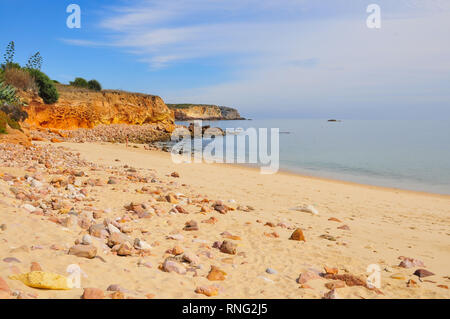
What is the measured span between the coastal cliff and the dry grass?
74296 mm

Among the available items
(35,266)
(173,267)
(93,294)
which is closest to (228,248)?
(173,267)

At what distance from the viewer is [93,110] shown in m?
31.6

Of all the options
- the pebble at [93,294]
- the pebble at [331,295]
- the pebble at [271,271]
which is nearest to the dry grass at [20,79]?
the pebble at [93,294]

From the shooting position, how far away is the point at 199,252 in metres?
4.75

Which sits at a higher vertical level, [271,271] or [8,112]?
[8,112]

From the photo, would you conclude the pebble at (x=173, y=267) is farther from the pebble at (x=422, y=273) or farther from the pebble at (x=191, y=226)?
the pebble at (x=422, y=273)

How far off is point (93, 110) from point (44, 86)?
16.3 feet

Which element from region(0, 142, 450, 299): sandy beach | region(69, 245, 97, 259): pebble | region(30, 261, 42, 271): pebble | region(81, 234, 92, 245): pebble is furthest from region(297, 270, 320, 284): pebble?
region(30, 261, 42, 271): pebble

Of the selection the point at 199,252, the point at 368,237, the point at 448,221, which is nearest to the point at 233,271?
the point at 199,252

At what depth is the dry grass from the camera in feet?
81.0

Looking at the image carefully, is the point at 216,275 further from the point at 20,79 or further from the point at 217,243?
the point at 20,79

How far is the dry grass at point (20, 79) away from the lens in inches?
972

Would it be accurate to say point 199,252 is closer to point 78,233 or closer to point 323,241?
point 78,233
